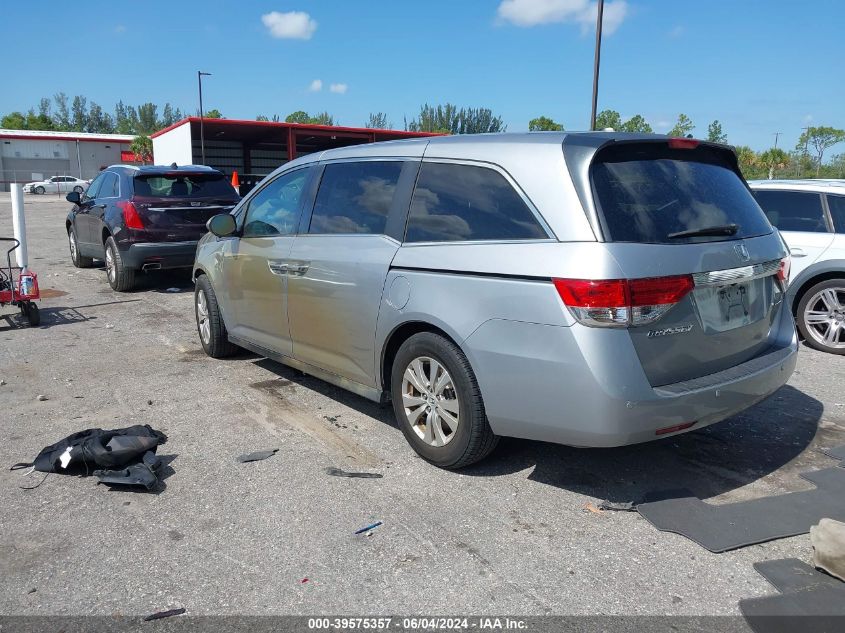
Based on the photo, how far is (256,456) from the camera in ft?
13.9

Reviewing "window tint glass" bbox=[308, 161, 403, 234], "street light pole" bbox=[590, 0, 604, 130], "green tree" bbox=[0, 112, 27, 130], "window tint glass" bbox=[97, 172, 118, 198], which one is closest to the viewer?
Answer: "window tint glass" bbox=[308, 161, 403, 234]

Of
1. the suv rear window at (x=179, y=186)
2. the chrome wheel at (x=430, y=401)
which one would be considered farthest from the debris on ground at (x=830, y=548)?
the suv rear window at (x=179, y=186)

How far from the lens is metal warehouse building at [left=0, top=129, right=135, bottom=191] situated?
2832 inches

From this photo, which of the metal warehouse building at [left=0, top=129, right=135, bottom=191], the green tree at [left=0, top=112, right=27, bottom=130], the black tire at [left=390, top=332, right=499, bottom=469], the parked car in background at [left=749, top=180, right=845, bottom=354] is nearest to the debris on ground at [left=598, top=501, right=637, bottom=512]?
the black tire at [left=390, top=332, right=499, bottom=469]

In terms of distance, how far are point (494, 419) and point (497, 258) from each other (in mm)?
824

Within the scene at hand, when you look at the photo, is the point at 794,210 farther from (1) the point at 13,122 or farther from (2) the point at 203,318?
(1) the point at 13,122

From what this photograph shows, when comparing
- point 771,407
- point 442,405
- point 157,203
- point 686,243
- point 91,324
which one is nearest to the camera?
point 686,243

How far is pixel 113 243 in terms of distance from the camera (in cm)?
1011

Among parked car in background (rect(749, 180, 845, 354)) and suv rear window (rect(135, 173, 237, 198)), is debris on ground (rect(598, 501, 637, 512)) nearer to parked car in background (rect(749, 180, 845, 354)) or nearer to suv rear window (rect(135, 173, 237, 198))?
parked car in background (rect(749, 180, 845, 354))

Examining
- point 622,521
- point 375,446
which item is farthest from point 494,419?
point 375,446

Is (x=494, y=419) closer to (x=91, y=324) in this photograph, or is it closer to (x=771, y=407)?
(x=771, y=407)

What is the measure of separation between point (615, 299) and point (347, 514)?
1.69 meters

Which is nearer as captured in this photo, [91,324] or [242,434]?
[242,434]

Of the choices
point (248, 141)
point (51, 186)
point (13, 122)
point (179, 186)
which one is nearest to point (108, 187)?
point (179, 186)
